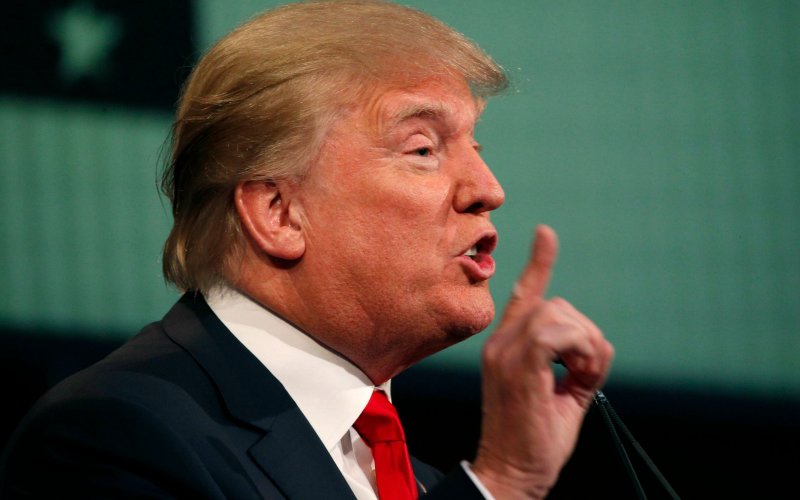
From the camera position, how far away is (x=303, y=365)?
1.62m

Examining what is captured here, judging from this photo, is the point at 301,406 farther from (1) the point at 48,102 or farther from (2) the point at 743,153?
(2) the point at 743,153

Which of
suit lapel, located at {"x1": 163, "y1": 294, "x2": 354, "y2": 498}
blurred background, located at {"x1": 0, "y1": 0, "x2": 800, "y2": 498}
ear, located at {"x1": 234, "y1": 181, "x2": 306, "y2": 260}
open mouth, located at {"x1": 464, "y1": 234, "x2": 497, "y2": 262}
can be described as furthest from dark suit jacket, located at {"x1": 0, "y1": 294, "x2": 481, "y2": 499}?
blurred background, located at {"x1": 0, "y1": 0, "x2": 800, "y2": 498}

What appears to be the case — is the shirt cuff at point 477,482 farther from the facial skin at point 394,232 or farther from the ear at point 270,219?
the ear at point 270,219

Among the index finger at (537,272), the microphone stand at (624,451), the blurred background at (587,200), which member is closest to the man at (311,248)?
the microphone stand at (624,451)

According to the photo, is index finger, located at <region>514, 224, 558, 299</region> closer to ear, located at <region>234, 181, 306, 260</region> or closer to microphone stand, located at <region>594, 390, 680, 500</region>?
microphone stand, located at <region>594, 390, 680, 500</region>

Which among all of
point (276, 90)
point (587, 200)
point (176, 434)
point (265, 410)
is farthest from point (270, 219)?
point (587, 200)

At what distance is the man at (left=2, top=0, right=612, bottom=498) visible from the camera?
4.80 feet

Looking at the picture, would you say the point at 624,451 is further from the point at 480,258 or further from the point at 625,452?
the point at 480,258

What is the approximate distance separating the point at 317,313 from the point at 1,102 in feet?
3.09

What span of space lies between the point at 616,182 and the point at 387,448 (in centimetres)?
105

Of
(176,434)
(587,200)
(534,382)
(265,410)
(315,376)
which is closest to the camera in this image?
(534,382)

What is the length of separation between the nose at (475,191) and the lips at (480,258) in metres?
0.05

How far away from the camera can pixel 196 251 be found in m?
1.74

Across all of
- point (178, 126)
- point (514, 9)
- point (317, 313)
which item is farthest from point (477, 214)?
point (514, 9)
